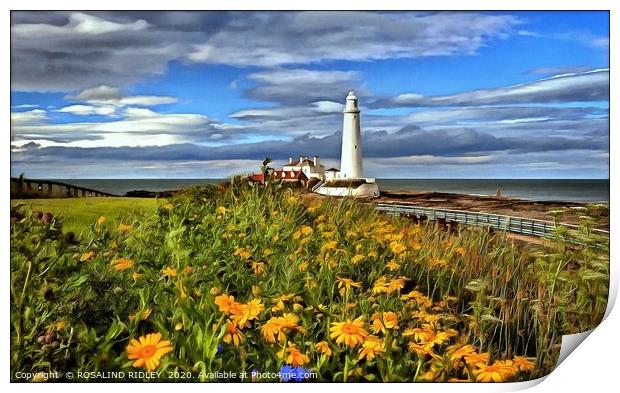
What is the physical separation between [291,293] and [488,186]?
0.93 metres

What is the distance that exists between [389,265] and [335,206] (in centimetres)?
36

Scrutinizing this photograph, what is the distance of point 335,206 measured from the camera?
2.78 metres

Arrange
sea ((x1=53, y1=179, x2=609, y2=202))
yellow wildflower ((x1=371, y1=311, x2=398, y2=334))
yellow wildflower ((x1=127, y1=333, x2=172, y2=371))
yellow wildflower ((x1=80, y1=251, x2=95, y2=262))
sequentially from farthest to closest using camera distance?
sea ((x1=53, y1=179, x2=609, y2=202))
yellow wildflower ((x1=80, y1=251, x2=95, y2=262))
yellow wildflower ((x1=371, y1=311, x2=398, y2=334))
yellow wildflower ((x1=127, y1=333, x2=172, y2=371))

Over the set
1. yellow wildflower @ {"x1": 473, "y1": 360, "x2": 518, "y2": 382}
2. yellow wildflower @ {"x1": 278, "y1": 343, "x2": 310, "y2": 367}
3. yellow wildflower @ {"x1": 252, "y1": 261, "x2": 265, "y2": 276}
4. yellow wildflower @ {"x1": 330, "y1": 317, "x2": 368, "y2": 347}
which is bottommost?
yellow wildflower @ {"x1": 473, "y1": 360, "x2": 518, "y2": 382}

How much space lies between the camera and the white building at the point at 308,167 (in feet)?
8.79

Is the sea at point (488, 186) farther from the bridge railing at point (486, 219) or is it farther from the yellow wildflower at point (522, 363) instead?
the yellow wildflower at point (522, 363)

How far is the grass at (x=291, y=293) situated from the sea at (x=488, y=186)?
0.10 m

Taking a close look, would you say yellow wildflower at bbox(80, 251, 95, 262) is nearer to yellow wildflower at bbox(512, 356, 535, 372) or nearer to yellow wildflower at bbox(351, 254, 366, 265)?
yellow wildflower at bbox(351, 254, 366, 265)

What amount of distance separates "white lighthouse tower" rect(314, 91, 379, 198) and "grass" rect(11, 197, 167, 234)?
77 centimetres

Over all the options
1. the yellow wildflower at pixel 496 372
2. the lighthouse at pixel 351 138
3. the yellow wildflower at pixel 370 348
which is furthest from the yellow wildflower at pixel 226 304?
the yellow wildflower at pixel 496 372

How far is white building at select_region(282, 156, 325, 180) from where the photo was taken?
8.79 feet

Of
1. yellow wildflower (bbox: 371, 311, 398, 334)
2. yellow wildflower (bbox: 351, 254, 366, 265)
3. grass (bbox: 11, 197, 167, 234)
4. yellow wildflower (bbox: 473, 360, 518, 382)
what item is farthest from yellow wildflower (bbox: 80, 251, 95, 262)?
yellow wildflower (bbox: 473, 360, 518, 382)

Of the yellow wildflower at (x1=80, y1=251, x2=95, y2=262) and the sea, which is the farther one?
the sea

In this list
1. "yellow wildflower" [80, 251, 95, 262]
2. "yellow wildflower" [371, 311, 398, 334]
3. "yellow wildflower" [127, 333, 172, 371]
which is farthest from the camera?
"yellow wildflower" [80, 251, 95, 262]
